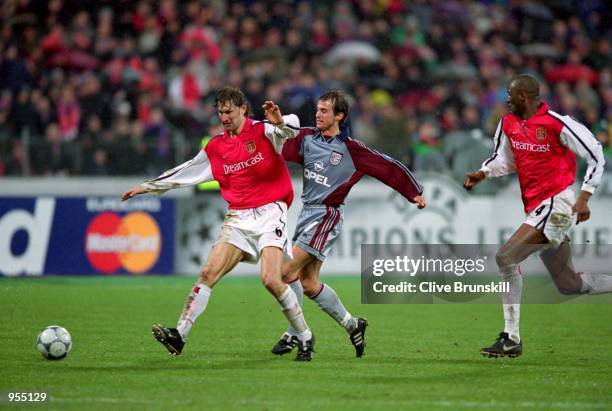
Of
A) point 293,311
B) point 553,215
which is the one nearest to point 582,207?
A: point 553,215

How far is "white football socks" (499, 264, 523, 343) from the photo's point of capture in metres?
9.67

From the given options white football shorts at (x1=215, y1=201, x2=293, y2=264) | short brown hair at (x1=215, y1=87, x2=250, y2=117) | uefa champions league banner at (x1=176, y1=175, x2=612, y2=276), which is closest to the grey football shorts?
white football shorts at (x1=215, y1=201, x2=293, y2=264)

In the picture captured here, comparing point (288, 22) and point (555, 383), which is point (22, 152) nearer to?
point (288, 22)

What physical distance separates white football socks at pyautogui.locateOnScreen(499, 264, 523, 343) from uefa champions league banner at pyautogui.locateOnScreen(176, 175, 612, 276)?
7.55 meters

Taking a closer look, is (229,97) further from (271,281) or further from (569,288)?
(569,288)

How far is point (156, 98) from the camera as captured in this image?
20.1 meters

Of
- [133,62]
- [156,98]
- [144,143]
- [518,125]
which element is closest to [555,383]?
[518,125]

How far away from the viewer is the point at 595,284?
10.1 metres

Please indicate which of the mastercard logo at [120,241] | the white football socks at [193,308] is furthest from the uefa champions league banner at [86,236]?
the white football socks at [193,308]

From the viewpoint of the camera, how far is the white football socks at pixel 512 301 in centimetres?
967

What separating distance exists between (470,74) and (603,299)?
8091 millimetres

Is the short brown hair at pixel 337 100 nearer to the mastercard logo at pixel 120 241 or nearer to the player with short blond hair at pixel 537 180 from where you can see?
the player with short blond hair at pixel 537 180

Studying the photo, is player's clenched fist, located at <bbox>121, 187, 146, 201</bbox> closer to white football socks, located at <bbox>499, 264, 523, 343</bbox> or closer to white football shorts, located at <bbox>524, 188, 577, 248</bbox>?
white football socks, located at <bbox>499, 264, 523, 343</bbox>

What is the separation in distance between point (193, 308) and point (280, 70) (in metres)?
12.4
